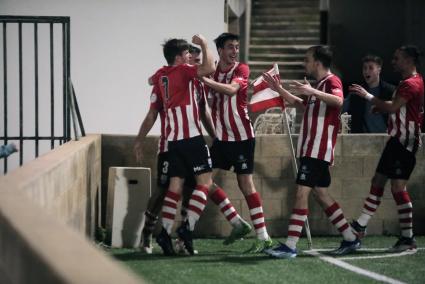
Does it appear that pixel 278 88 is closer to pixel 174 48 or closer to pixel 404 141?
pixel 174 48

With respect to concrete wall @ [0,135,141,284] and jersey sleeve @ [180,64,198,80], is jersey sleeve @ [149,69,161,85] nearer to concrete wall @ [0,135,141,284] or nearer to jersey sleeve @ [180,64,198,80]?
jersey sleeve @ [180,64,198,80]

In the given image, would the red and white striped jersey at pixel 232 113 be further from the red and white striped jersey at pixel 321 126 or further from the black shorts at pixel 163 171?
the red and white striped jersey at pixel 321 126

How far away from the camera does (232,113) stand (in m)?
8.48

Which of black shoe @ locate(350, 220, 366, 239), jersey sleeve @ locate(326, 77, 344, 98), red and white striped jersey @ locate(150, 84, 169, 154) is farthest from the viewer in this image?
black shoe @ locate(350, 220, 366, 239)

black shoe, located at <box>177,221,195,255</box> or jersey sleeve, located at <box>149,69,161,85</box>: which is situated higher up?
jersey sleeve, located at <box>149,69,161,85</box>

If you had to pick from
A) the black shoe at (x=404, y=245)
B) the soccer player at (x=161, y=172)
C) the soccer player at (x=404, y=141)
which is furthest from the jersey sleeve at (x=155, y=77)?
the black shoe at (x=404, y=245)

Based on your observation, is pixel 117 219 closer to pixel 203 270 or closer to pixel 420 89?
pixel 203 270

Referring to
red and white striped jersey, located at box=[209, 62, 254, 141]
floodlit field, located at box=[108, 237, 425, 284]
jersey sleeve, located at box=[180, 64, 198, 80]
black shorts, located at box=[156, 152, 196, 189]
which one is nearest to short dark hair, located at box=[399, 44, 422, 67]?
red and white striped jersey, located at box=[209, 62, 254, 141]

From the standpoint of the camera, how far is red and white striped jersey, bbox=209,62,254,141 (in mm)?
8461

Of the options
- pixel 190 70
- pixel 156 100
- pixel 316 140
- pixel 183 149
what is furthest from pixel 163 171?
pixel 316 140

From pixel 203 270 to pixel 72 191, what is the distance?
1.13 m

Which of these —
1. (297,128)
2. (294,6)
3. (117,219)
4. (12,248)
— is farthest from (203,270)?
(294,6)

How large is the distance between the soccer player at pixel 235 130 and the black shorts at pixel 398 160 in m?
1.19

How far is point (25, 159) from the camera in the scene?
37.1ft
